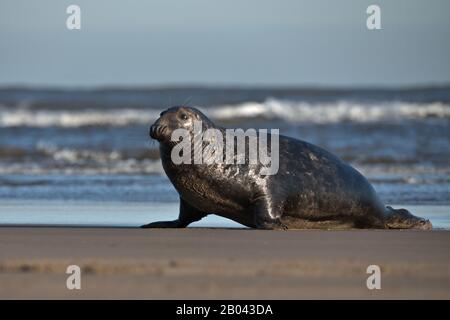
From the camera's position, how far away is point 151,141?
340 inches

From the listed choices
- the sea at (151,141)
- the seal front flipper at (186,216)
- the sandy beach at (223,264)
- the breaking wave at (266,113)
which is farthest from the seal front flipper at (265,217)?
the breaking wave at (266,113)

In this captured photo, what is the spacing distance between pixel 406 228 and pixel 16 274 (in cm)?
382

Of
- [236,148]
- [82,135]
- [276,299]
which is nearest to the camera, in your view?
[276,299]

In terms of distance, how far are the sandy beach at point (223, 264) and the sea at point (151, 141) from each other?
154 cm

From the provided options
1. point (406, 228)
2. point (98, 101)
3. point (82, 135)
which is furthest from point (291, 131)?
point (406, 228)

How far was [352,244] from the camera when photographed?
7.27 metres

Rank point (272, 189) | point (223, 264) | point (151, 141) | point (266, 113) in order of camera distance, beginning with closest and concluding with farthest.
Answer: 1. point (223, 264)
2. point (272, 189)
3. point (151, 141)
4. point (266, 113)

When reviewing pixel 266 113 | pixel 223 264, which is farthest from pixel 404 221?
pixel 266 113

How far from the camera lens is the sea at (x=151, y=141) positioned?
10.9 meters

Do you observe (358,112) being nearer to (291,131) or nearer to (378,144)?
(291,131)

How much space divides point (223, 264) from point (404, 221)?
10.1 ft

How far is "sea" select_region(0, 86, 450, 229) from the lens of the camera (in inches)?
428

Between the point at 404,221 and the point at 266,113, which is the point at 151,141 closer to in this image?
the point at 404,221

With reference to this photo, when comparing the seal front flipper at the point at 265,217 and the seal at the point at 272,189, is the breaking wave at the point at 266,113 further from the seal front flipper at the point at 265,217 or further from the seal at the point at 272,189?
the seal front flipper at the point at 265,217
